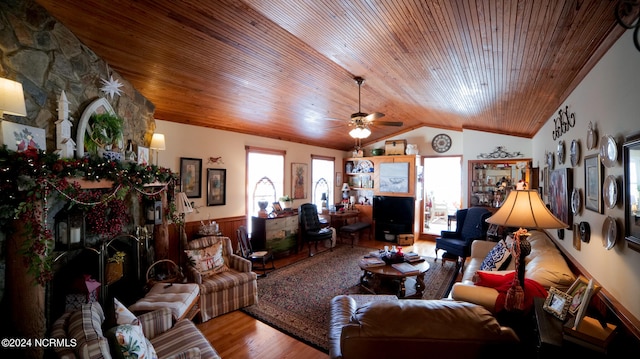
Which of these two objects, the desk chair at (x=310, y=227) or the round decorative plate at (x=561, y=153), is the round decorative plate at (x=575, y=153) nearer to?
the round decorative plate at (x=561, y=153)

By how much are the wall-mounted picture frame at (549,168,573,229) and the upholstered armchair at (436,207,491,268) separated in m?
1.51

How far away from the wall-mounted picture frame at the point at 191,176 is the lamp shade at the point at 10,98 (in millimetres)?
2670

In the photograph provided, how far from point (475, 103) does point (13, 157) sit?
16.7 feet

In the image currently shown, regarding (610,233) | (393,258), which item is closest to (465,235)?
(393,258)

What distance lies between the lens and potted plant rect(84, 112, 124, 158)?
2742 millimetres

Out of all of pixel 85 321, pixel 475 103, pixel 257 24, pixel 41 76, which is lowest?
pixel 85 321

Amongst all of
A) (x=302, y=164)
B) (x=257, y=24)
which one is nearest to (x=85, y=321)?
(x=257, y=24)

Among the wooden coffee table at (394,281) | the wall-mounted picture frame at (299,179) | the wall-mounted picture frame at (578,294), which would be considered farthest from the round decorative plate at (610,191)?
the wall-mounted picture frame at (299,179)

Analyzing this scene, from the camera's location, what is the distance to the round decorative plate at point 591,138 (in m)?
1.97

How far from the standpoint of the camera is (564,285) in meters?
2.10

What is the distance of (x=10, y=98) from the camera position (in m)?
1.81

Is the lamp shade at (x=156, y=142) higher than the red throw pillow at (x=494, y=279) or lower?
higher

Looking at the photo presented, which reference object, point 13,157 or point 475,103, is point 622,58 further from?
point 13,157

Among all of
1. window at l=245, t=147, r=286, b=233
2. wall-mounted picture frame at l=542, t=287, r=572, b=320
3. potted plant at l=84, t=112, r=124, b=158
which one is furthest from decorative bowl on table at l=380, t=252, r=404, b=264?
potted plant at l=84, t=112, r=124, b=158
